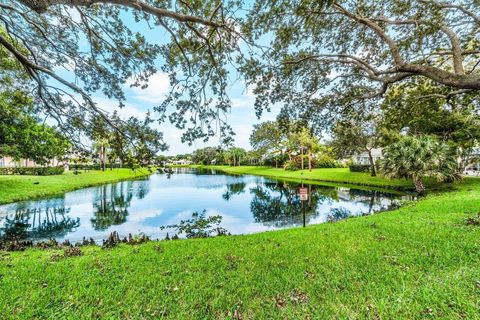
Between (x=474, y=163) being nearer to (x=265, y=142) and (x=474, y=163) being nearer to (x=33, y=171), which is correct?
(x=265, y=142)

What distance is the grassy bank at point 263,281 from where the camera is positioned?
277 centimetres

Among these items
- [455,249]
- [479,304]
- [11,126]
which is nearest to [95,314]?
[479,304]

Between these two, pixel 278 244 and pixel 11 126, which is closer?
pixel 278 244

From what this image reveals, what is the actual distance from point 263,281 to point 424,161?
15.6 metres

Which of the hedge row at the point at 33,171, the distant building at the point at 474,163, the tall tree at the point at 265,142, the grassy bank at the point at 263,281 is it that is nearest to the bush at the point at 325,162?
the tall tree at the point at 265,142

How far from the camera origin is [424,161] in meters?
14.4

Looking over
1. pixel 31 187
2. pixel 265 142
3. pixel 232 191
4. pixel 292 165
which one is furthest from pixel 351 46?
pixel 265 142

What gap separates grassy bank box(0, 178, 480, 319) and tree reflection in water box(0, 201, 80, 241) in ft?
14.6

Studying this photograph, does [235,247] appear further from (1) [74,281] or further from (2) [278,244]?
(1) [74,281]

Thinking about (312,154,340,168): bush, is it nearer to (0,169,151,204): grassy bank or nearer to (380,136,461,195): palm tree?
(380,136,461,195): palm tree

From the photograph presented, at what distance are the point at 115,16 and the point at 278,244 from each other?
6737mm

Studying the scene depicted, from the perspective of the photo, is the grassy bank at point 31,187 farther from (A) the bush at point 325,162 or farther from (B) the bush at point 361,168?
(A) the bush at point 325,162

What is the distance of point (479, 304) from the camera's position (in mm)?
2613

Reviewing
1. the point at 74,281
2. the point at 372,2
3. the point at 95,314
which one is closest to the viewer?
the point at 95,314
